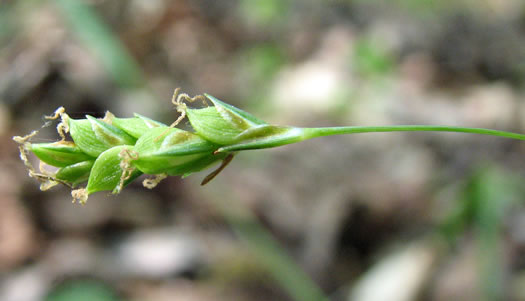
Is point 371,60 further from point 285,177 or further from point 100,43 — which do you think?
point 100,43

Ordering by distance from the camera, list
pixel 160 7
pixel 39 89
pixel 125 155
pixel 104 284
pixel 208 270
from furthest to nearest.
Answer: pixel 160 7 → pixel 39 89 → pixel 208 270 → pixel 104 284 → pixel 125 155

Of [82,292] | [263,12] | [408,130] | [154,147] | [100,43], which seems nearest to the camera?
[408,130]

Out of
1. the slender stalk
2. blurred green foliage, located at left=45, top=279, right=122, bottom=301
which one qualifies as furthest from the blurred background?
the slender stalk

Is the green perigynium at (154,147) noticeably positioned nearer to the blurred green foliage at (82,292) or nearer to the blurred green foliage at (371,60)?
the blurred green foliage at (82,292)

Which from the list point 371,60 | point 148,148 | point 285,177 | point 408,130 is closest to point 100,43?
point 285,177

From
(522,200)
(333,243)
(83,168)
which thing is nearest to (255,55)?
(333,243)

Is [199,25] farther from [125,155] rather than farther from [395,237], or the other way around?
[125,155]

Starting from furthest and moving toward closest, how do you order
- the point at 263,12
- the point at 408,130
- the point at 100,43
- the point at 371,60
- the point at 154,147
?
the point at 263,12 → the point at 371,60 → the point at 100,43 → the point at 154,147 → the point at 408,130
